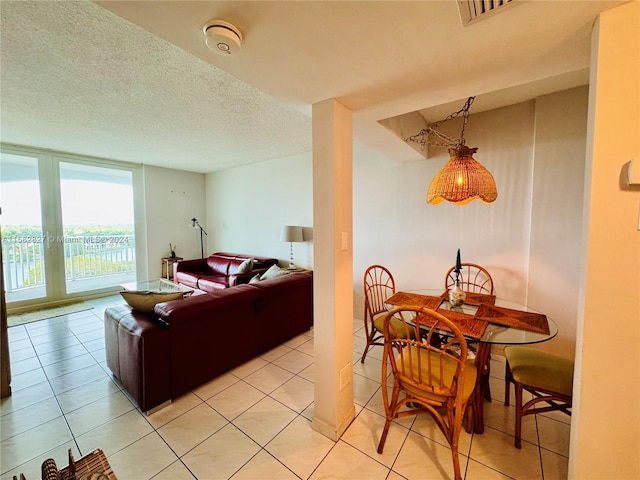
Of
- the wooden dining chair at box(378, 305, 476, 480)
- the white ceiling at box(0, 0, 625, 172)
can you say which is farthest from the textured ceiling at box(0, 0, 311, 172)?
the wooden dining chair at box(378, 305, 476, 480)

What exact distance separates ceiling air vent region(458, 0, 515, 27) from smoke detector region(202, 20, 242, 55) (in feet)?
2.88

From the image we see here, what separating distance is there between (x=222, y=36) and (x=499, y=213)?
2.76 metres

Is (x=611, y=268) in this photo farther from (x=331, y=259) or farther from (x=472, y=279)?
(x=472, y=279)

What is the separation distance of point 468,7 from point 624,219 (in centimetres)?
100

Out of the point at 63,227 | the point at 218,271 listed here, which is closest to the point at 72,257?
the point at 63,227

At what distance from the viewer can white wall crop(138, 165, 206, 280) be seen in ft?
17.1

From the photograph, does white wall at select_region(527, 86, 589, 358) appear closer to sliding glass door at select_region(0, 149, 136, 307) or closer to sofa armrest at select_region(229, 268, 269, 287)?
sofa armrest at select_region(229, 268, 269, 287)

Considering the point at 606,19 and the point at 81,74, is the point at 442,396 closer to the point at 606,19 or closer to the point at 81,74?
the point at 606,19

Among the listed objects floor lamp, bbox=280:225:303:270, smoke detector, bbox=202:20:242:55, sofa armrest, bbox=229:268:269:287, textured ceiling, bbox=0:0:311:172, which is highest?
textured ceiling, bbox=0:0:311:172

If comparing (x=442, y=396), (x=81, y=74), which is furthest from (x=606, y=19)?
(x=81, y=74)

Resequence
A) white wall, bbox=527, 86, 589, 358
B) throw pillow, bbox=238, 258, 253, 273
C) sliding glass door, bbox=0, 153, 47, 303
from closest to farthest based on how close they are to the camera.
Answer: white wall, bbox=527, 86, 589, 358 → sliding glass door, bbox=0, 153, 47, 303 → throw pillow, bbox=238, 258, 253, 273

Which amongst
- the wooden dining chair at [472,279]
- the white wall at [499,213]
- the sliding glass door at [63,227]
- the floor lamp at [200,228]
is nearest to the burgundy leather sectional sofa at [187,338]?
the white wall at [499,213]

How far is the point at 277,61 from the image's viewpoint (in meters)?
1.27

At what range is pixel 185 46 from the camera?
1159 mm
